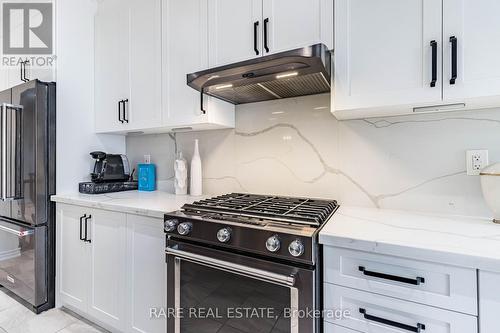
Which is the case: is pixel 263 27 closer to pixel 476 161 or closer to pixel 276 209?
pixel 276 209

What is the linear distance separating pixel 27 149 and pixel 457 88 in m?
2.74

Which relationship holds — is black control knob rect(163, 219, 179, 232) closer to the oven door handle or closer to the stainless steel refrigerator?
the oven door handle

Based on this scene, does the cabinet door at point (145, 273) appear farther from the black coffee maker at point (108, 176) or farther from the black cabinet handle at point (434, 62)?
the black cabinet handle at point (434, 62)

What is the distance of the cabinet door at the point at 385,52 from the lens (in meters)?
1.10

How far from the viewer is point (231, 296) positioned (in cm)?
119

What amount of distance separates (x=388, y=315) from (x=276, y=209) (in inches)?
23.6

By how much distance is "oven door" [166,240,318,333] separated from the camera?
3.33 feet

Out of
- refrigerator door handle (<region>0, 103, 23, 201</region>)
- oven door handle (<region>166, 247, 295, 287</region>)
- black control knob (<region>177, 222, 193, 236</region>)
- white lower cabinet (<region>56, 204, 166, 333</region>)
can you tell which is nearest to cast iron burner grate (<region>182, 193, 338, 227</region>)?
black control knob (<region>177, 222, 193, 236</region>)

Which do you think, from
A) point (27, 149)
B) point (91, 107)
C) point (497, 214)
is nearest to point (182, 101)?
point (91, 107)

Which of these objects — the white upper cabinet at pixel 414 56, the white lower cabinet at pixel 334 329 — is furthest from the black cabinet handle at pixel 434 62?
the white lower cabinet at pixel 334 329

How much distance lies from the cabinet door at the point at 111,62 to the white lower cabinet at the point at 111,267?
808 mm

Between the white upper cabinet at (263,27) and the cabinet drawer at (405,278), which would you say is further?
the white upper cabinet at (263,27)

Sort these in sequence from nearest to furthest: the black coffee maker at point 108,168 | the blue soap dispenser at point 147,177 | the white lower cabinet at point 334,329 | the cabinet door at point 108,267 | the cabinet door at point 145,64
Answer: the white lower cabinet at point 334,329, the cabinet door at point 108,267, the cabinet door at point 145,64, the black coffee maker at point 108,168, the blue soap dispenser at point 147,177

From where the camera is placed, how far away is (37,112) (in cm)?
193
